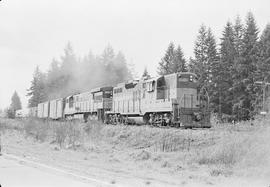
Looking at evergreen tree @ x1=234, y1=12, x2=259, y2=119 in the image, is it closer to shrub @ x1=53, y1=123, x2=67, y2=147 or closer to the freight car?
the freight car

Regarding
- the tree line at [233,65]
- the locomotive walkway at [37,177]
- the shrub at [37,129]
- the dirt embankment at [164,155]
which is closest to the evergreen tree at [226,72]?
the tree line at [233,65]

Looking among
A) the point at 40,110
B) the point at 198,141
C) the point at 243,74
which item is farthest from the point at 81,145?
the point at 40,110

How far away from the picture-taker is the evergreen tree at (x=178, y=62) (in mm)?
49119

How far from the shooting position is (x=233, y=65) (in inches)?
1325

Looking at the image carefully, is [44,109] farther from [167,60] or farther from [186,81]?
[186,81]

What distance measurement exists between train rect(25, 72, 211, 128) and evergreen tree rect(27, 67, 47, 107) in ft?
138

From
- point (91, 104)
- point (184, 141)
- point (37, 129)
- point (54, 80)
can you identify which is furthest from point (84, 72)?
point (184, 141)

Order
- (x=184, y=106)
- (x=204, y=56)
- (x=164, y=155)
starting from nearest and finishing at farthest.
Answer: (x=164, y=155) → (x=184, y=106) → (x=204, y=56)

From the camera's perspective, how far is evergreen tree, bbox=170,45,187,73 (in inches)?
1934

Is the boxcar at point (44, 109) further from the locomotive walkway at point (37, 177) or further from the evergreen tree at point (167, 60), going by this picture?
the locomotive walkway at point (37, 177)

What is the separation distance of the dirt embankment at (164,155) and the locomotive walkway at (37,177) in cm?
63

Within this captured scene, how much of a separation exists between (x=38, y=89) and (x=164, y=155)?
209 feet

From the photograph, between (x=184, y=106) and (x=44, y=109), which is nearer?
(x=184, y=106)

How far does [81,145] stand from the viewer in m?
18.8
